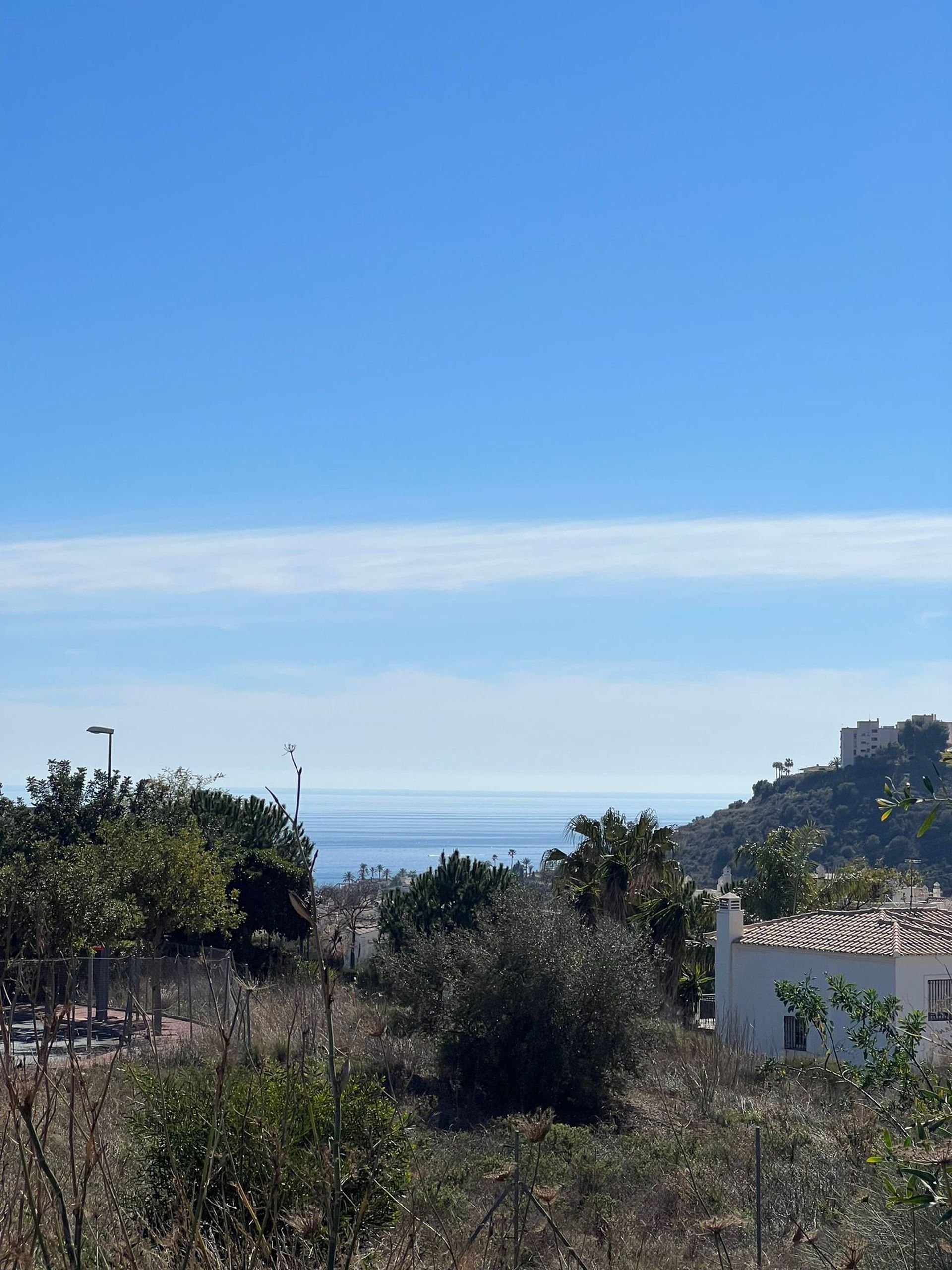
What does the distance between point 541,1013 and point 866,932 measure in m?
15.1

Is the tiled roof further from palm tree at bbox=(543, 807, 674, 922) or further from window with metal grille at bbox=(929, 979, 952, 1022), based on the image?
palm tree at bbox=(543, 807, 674, 922)

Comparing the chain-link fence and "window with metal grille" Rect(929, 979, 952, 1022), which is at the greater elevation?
the chain-link fence

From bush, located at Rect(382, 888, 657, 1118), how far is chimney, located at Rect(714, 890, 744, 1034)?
12740 mm

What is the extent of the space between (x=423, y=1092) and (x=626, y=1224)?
11091mm

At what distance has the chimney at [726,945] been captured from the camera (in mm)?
36375

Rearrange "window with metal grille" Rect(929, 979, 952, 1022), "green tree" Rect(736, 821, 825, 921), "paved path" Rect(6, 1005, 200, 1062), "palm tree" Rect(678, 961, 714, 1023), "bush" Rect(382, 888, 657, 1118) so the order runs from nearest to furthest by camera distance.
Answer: "paved path" Rect(6, 1005, 200, 1062), "bush" Rect(382, 888, 657, 1118), "window with metal grille" Rect(929, 979, 952, 1022), "palm tree" Rect(678, 961, 714, 1023), "green tree" Rect(736, 821, 825, 921)

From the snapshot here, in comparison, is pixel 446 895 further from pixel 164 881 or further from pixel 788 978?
pixel 164 881

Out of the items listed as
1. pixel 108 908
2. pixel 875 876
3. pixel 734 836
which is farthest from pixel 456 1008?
pixel 734 836

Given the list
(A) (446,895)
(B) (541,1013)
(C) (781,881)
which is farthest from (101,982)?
(C) (781,881)

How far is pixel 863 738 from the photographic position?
185750mm

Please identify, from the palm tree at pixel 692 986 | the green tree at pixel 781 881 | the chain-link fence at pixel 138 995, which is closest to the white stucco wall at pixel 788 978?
the palm tree at pixel 692 986

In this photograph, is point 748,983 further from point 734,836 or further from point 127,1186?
point 734,836

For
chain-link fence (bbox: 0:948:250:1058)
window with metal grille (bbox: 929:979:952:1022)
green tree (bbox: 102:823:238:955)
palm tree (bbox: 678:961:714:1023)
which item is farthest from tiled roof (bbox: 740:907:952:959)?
chain-link fence (bbox: 0:948:250:1058)

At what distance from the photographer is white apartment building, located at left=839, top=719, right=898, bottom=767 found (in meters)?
176
